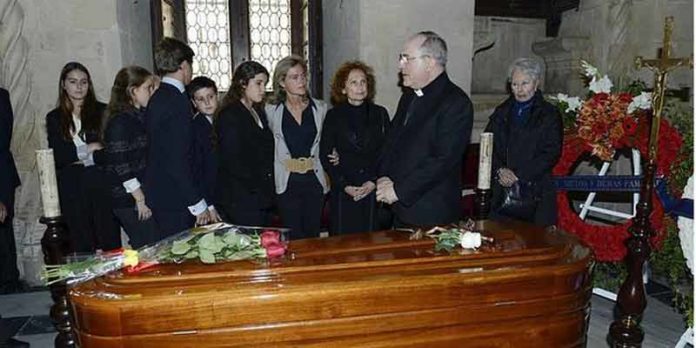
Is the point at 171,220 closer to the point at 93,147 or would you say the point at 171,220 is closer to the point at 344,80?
the point at 93,147

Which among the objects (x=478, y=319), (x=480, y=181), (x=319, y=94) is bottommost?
(x=478, y=319)

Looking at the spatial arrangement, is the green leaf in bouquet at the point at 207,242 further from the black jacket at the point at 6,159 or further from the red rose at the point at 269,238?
the black jacket at the point at 6,159

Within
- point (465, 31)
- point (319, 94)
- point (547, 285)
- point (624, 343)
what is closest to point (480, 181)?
point (547, 285)

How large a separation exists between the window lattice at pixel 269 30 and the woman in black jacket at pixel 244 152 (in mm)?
1709

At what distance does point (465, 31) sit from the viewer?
4.46 meters

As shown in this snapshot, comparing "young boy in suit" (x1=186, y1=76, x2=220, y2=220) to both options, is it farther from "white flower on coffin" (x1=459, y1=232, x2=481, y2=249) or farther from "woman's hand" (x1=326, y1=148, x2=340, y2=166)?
"white flower on coffin" (x1=459, y1=232, x2=481, y2=249)

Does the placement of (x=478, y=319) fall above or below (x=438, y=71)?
below

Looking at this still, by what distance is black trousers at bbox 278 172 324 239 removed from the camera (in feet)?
11.7

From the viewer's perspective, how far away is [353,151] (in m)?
3.55

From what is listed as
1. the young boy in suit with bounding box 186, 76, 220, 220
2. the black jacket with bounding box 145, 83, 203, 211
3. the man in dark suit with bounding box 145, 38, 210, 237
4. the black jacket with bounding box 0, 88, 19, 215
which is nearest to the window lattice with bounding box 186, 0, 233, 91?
A: the young boy in suit with bounding box 186, 76, 220, 220

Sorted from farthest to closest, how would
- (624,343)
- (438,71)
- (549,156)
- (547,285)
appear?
(549,156)
(438,71)
(624,343)
(547,285)

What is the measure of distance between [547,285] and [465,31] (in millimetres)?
2973

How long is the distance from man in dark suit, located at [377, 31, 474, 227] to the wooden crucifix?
2.52 feet

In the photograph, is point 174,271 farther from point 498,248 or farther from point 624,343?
point 624,343
